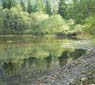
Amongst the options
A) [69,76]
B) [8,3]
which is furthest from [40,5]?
[69,76]

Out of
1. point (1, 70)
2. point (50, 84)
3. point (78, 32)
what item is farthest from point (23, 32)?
point (50, 84)

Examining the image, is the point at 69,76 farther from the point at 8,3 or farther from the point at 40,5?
the point at 40,5

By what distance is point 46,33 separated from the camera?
109 metres

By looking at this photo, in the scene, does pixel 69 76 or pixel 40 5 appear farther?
pixel 40 5

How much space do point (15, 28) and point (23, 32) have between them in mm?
2763

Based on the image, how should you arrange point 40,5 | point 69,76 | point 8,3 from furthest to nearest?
point 40,5, point 8,3, point 69,76

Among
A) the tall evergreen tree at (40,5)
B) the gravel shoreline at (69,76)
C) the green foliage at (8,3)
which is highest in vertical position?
the gravel shoreline at (69,76)

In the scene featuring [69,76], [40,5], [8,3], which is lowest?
[40,5]

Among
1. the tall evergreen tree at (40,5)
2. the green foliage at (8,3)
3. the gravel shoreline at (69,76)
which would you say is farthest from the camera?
the tall evergreen tree at (40,5)

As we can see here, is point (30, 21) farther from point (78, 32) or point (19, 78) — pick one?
point (19, 78)

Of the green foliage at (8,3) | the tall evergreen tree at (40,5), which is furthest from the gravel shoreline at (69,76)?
the tall evergreen tree at (40,5)

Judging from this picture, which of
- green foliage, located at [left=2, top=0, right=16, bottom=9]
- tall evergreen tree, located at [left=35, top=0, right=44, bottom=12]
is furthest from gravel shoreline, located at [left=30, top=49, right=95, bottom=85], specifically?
tall evergreen tree, located at [left=35, top=0, right=44, bottom=12]

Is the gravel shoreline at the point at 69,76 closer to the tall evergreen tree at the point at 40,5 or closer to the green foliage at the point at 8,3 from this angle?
the green foliage at the point at 8,3

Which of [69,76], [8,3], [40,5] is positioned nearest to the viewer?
[69,76]
